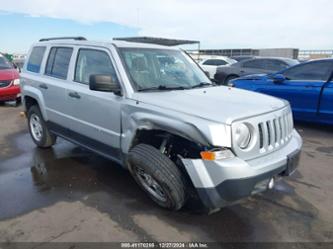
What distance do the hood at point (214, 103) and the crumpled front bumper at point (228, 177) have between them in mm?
402

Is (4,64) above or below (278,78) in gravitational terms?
above

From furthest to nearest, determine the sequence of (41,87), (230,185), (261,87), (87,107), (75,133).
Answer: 1. (261,87)
2. (41,87)
3. (75,133)
4. (87,107)
5. (230,185)

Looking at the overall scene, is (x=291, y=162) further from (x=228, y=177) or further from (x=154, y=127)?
(x=154, y=127)

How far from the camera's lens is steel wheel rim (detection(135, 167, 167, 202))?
3.28 meters

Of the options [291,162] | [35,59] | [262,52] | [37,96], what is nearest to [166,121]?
[291,162]

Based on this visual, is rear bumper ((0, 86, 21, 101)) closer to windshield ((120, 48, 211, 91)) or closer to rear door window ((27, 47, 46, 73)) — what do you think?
rear door window ((27, 47, 46, 73))

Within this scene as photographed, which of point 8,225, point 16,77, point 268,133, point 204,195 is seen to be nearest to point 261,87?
point 268,133

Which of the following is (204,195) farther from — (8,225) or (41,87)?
(41,87)

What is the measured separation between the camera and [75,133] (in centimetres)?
441

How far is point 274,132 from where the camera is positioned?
3119 millimetres

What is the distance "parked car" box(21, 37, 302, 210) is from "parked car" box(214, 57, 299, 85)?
830 centimetres

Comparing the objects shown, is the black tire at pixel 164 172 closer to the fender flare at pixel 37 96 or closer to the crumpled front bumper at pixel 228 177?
the crumpled front bumper at pixel 228 177

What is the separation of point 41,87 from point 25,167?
4.16ft

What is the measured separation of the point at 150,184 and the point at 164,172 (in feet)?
1.55
